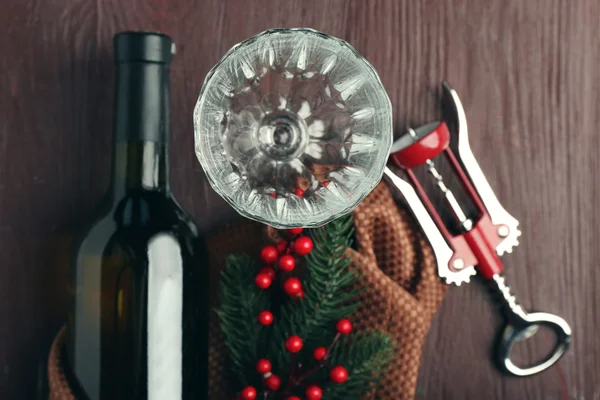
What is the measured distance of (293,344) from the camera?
21.6 inches

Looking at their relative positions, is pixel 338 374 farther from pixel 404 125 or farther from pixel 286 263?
pixel 404 125

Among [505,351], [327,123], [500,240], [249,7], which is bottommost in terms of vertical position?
[505,351]

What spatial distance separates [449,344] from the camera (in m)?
0.66

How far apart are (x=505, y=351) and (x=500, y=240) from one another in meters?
0.11

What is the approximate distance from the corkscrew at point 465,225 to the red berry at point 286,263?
13cm

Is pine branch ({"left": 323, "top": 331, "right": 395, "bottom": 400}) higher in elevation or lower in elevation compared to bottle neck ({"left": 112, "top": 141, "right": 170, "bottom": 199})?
lower

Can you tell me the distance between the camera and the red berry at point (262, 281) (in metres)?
0.57

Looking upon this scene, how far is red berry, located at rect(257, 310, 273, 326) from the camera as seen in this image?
1.86 feet

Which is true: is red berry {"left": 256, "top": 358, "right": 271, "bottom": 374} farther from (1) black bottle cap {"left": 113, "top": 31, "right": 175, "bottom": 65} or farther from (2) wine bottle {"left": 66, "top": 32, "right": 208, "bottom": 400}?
(1) black bottle cap {"left": 113, "top": 31, "right": 175, "bottom": 65}

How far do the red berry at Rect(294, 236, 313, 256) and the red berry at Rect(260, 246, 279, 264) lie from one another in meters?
0.02

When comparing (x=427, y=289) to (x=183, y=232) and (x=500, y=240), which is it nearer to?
(x=500, y=240)

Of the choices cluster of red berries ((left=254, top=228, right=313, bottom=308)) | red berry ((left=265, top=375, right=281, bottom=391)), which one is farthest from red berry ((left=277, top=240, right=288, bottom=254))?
red berry ((left=265, top=375, right=281, bottom=391))

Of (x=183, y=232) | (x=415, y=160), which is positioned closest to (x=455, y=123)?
(x=415, y=160)

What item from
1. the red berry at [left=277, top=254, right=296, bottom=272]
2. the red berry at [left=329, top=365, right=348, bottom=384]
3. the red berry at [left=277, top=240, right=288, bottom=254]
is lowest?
the red berry at [left=329, top=365, right=348, bottom=384]
